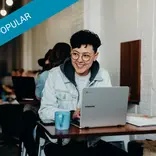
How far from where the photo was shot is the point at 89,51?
6.95 feet

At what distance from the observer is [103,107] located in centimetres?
181

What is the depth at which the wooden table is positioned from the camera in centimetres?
165

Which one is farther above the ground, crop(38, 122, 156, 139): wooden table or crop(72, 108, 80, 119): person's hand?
crop(72, 108, 80, 119): person's hand

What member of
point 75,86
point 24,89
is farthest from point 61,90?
point 24,89

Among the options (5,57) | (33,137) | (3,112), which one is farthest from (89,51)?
(5,57)

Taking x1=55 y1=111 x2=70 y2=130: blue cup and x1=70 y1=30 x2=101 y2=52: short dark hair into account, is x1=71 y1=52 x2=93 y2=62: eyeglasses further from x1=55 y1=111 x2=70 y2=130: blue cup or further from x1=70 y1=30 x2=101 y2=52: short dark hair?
x1=55 y1=111 x2=70 y2=130: blue cup

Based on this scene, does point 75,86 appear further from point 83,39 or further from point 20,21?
point 20,21

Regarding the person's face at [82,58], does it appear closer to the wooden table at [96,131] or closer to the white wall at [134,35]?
the wooden table at [96,131]

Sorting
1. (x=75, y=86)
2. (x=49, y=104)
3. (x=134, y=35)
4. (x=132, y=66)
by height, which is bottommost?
(x=49, y=104)

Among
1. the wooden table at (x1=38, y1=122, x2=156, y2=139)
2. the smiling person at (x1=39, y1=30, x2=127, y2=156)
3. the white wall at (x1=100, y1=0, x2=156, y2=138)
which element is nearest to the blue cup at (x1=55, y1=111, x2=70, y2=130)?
the wooden table at (x1=38, y1=122, x2=156, y2=139)

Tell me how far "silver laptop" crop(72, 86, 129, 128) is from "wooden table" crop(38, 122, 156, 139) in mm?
44

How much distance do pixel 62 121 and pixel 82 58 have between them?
1.75 ft

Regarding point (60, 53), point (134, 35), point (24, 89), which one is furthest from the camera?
point (24, 89)

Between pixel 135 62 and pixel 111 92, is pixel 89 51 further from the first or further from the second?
pixel 135 62
